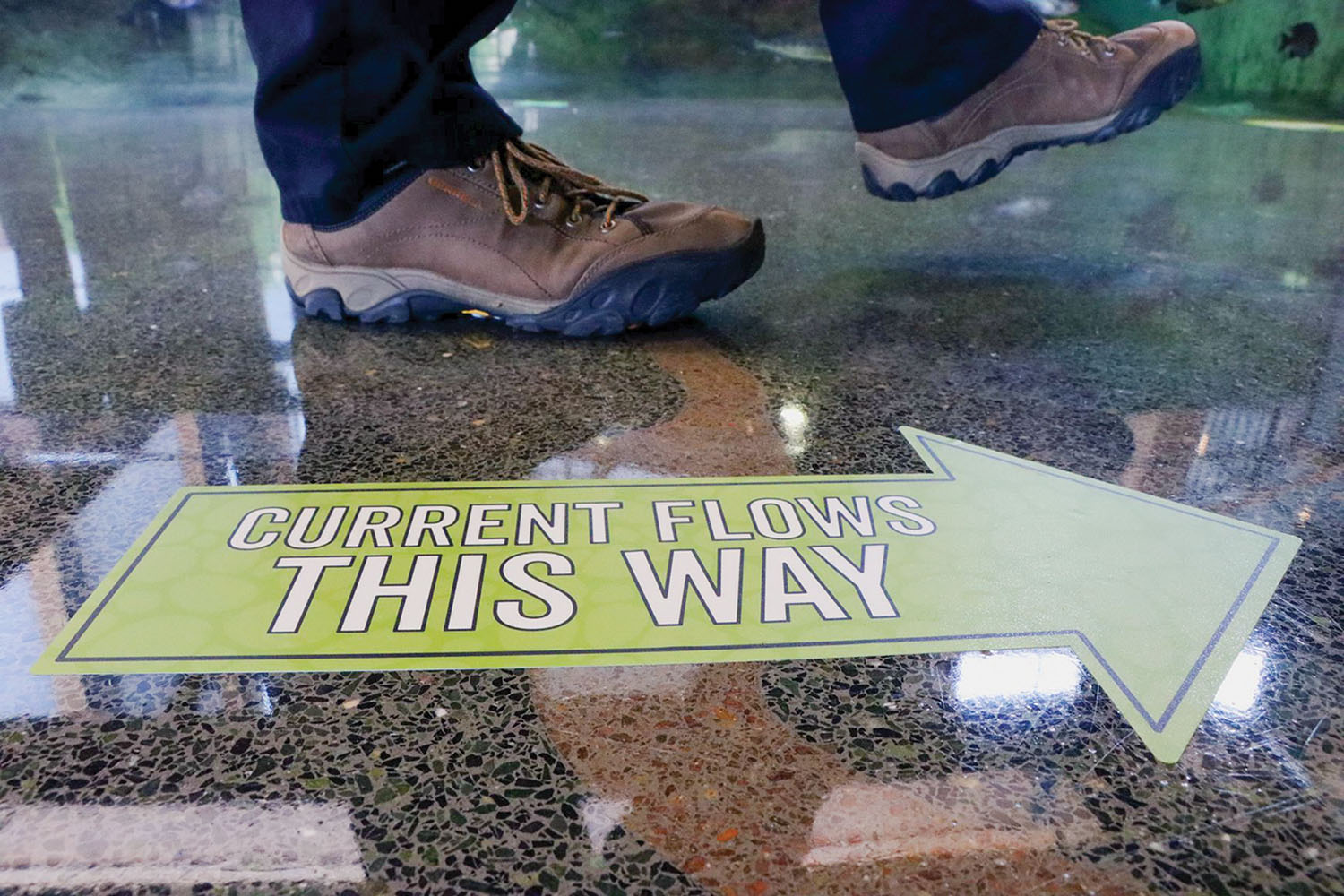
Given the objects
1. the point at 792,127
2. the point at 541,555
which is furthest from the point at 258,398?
the point at 792,127

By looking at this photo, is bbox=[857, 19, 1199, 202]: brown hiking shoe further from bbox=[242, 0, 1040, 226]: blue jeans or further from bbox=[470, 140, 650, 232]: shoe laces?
bbox=[470, 140, 650, 232]: shoe laces

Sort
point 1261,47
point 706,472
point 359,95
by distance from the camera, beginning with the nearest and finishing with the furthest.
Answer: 1. point 706,472
2. point 359,95
3. point 1261,47

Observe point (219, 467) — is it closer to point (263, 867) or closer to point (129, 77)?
point (263, 867)

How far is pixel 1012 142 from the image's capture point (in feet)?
4.42

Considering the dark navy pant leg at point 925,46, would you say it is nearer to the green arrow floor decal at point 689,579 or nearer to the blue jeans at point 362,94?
the blue jeans at point 362,94

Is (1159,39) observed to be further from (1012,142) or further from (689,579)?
(689,579)

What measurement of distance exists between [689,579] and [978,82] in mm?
938

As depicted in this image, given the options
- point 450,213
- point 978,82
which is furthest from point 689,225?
point 978,82

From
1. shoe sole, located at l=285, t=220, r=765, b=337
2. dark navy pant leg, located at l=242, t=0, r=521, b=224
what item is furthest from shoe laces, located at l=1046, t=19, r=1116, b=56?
dark navy pant leg, located at l=242, t=0, r=521, b=224

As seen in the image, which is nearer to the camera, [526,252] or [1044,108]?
[526,252]

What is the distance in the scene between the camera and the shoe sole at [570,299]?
112cm

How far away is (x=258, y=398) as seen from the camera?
3.18 ft

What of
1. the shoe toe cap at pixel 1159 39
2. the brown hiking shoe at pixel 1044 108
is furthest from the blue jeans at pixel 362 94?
the shoe toe cap at pixel 1159 39

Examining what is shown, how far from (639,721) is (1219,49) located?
363 cm
